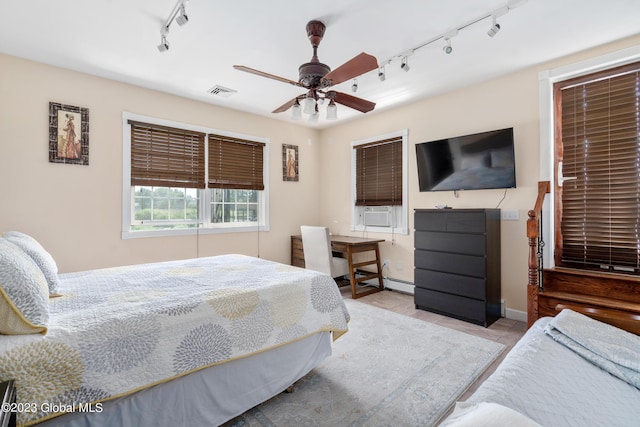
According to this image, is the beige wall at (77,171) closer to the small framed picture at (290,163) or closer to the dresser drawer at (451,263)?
the small framed picture at (290,163)

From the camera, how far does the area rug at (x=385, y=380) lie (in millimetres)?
1739

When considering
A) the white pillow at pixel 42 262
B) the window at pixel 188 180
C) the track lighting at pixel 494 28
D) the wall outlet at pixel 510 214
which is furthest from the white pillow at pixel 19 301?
the wall outlet at pixel 510 214

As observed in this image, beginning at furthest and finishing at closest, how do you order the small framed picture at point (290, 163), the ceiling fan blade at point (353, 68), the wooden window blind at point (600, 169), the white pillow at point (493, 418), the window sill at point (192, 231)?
1. the small framed picture at point (290, 163)
2. the window sill at point (192, 231)
3. the wooden window blind at point (600, 169)
4. the ceiling fan blade at point (353, 68)
5. the white pillow at point (493, 418)

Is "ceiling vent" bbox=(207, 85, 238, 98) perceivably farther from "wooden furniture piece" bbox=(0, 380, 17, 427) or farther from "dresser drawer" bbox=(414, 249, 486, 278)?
"wooden furniture piece" bbox=(0, 380, 17, 427)

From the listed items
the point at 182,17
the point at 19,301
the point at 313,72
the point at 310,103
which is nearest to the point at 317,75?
the point at 313,72

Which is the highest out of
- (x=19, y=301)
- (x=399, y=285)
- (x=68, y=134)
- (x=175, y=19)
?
(x=175, y=19)

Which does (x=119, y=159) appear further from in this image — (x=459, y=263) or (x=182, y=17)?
(x=459, y=263)

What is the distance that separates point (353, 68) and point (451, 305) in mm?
2595

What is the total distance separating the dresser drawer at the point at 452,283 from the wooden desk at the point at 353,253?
33.1 inches

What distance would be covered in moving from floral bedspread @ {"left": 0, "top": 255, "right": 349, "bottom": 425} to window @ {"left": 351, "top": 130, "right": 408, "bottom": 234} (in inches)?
96.5

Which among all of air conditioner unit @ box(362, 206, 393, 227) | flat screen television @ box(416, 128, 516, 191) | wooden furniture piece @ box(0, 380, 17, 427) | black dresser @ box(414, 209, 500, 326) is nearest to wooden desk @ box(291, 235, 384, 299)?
air conditioner unit @ box(362, 206, 393, 227)

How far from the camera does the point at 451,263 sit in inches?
128

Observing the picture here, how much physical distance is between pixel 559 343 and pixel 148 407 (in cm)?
180

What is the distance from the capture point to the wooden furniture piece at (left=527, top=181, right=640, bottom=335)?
2.37 meters
